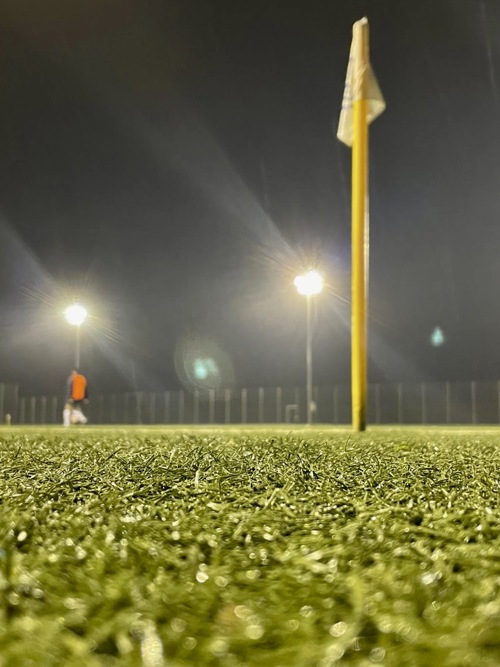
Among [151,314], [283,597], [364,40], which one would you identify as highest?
[151,314]

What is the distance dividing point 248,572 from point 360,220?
5.15 m

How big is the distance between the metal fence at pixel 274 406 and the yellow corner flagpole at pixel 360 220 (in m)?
23.8

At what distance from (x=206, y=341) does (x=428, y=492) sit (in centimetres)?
3464

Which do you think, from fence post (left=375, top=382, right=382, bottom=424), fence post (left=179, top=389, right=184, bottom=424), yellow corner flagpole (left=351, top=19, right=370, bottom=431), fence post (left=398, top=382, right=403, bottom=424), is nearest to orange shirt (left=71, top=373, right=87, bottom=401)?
yellow corner flagpole (left=351, top=19, right=370, bottom=431)

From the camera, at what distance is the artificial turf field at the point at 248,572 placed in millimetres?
556

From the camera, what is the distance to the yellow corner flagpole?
5.49 metres

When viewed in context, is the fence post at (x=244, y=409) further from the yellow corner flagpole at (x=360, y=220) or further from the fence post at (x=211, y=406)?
the yellow corner flagpole at (x=360, y=220)

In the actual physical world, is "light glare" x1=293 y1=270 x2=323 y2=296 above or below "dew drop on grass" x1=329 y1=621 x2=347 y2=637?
above

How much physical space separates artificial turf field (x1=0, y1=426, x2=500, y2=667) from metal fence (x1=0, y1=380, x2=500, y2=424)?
28.1m

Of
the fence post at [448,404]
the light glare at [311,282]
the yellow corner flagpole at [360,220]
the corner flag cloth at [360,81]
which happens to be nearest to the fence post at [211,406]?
the fence post at [448,404]

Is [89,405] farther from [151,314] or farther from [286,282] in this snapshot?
[286,282]

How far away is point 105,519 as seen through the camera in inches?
43.4

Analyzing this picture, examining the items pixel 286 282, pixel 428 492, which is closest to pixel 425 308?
pixel 286 282

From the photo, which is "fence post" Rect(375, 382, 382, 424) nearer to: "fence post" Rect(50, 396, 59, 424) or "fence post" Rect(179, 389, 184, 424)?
"fence post" Rect(179, 389, 184, 424)
